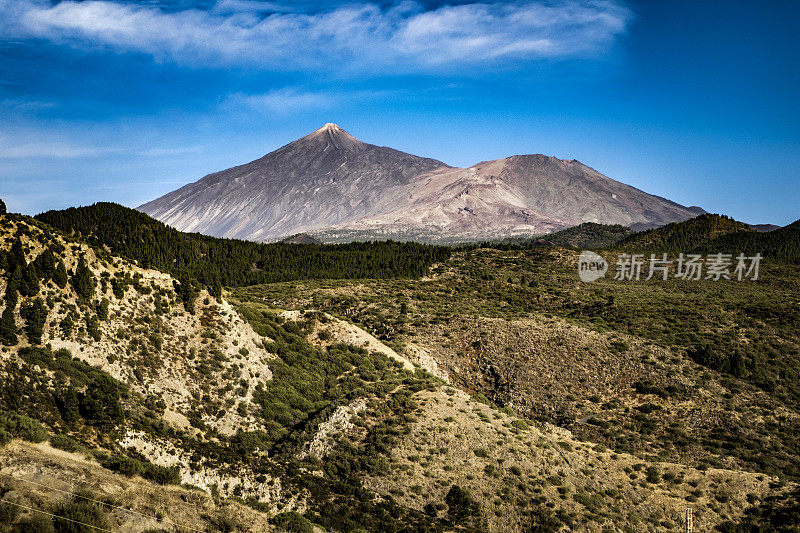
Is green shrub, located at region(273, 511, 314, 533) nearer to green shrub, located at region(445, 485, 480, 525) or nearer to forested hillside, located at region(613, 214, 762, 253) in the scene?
green shrub, located at region(445, 485, 480, 525)

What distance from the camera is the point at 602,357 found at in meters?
50.8

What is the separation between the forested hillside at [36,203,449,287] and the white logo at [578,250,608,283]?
26.5 meters

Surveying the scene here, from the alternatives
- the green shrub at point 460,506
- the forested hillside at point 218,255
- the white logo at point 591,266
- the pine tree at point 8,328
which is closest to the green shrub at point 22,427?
the pine tree at point 8,328

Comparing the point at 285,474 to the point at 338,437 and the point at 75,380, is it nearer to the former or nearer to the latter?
the point at 338,437

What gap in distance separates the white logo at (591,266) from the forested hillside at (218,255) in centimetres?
2647

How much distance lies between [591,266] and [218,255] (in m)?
73.9

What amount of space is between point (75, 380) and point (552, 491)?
26040mm

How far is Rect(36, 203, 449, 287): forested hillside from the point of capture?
293 ft

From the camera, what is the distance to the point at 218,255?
100938 mm

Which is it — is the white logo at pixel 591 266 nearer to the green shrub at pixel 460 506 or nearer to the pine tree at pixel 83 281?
the green shrub at pixel 460 506

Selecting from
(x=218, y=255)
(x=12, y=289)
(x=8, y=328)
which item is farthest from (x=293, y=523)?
(x=218, y=255)

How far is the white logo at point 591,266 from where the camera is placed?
9349cm

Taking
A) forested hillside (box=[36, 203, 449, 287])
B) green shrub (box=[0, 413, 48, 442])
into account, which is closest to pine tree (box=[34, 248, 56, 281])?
green shrub (box=[0, 413, 48, 442])

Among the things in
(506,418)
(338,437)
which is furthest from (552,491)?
(338,437)
